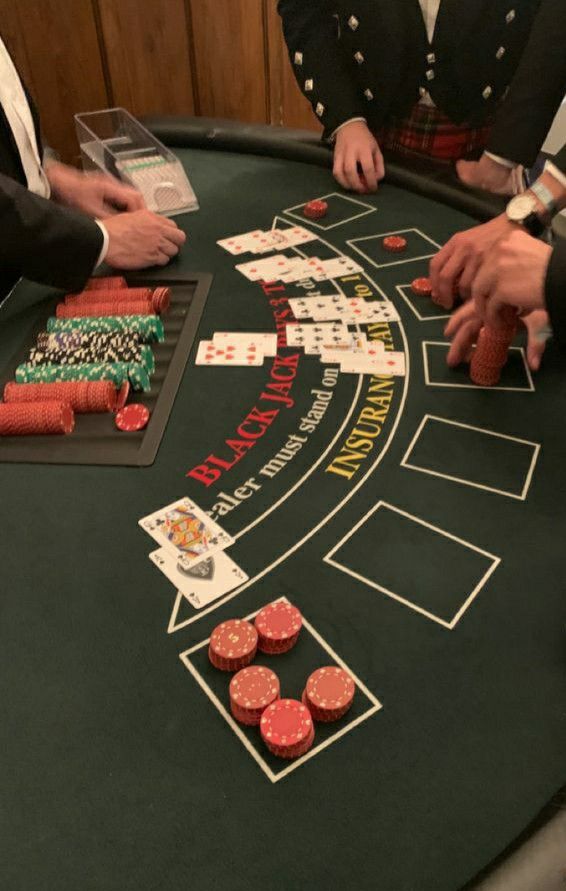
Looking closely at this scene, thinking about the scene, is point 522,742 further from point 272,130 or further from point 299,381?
point 272,130

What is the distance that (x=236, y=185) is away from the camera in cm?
269

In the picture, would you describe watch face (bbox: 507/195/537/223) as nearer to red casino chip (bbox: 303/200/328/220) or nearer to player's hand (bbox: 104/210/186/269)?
red casino chip (bbox: 303/200/328/220)

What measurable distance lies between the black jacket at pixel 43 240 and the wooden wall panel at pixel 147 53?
2.78 meters

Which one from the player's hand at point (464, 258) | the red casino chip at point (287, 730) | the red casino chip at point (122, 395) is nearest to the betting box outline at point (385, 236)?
the player's hand at point (464, 258)

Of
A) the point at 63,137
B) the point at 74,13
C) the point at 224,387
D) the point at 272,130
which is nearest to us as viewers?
the point at 224,387

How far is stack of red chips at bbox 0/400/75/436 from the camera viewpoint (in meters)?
1.51

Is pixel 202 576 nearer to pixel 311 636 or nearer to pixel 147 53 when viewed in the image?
pixel 311 636

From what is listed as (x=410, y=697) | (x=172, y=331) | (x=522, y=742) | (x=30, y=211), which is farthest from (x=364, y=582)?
(x=30, y=211)

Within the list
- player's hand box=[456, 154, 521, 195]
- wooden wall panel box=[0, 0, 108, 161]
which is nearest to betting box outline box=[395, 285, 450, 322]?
player's hand box=[456, 154, 521, 195]

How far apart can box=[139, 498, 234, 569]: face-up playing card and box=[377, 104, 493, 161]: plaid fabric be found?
1.95 metres

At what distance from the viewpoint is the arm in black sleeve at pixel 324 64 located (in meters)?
2.69

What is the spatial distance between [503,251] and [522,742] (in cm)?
99

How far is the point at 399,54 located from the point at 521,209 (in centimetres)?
102

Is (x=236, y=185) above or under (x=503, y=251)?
under
